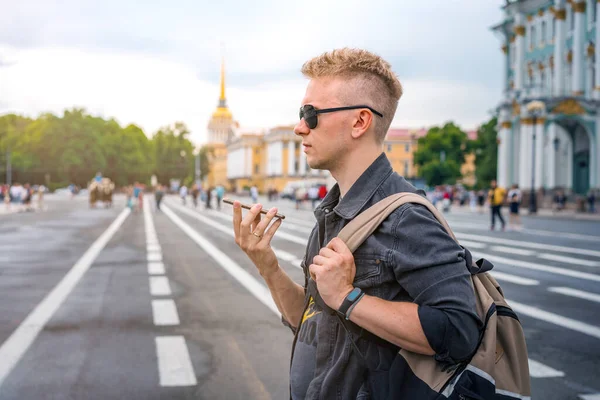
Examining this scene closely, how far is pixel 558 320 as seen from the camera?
7.99 m

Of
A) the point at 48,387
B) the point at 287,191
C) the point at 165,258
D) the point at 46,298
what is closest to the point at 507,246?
the point at 165,258

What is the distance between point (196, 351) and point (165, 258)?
8.60 meters

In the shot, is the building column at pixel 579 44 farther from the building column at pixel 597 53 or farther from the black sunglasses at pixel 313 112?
the black sunglasses at pixel 313 112

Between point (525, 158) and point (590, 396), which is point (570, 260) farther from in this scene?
point (525, 158)

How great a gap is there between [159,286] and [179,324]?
2977 mm

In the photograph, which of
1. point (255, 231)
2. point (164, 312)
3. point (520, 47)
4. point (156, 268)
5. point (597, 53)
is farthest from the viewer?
point (520, 47)

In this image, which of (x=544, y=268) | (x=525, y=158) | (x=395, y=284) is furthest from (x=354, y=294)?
(x=525, y=158)

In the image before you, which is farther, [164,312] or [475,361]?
[164,312]

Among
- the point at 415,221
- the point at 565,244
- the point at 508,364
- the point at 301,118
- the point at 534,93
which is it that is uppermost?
the point at 534,93

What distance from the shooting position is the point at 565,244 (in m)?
18.8

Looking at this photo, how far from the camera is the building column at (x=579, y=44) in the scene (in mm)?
48438

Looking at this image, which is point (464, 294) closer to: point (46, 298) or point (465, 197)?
point (46, 298)

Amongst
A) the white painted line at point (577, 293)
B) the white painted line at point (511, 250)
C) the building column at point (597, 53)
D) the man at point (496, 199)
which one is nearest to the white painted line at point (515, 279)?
the white painted line at point (577, 293)

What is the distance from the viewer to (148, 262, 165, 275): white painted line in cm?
1228
